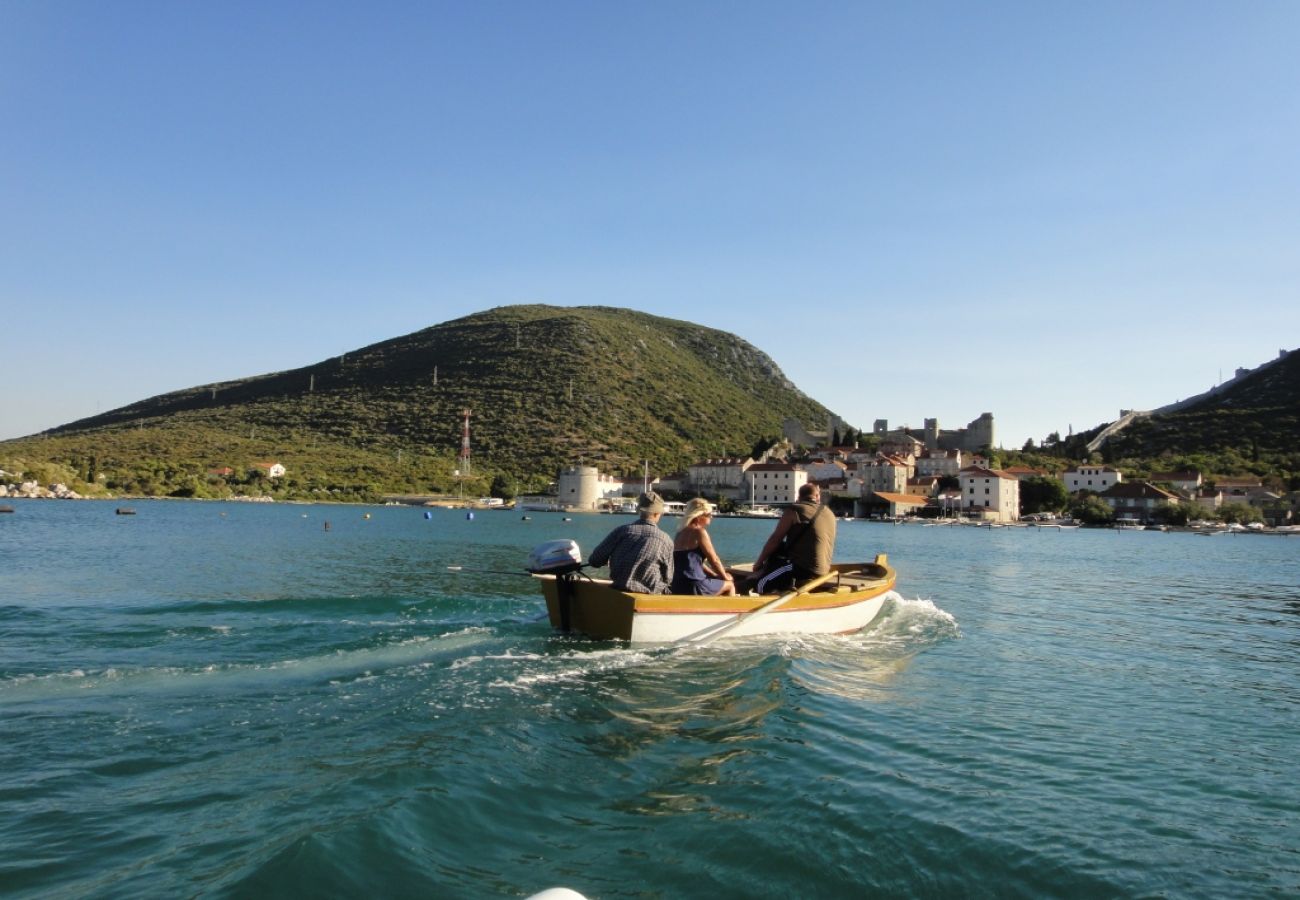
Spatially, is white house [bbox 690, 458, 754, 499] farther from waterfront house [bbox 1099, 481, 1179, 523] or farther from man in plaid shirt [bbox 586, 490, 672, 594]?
man in plaid shirt [bbox 586, 490, 672, 594]

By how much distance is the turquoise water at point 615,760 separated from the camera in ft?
17.5

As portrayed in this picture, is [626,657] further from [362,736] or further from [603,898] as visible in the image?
[603,898]

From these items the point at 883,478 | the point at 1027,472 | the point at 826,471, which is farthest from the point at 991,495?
the point at 826,471

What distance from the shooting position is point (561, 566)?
12438 millimetres

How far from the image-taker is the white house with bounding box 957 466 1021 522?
115m

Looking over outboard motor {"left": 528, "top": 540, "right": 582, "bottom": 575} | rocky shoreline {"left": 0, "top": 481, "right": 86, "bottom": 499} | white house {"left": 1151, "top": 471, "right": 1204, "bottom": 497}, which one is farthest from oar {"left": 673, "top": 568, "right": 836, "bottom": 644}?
white house {"left": 1151, "top": 471, "right": 1204, "bottom": 497}

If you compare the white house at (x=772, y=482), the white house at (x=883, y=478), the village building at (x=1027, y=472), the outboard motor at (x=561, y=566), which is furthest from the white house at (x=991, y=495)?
the outboard motor at (x=561, y=566)

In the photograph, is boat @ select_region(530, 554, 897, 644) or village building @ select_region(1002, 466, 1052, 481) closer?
boat @ select_region(530, 554, 897, 644)

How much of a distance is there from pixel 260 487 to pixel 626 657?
10052cm

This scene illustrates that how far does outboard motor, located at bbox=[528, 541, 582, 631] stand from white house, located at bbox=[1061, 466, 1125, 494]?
124666mm

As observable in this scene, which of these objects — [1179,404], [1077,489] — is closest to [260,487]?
[1077,489]

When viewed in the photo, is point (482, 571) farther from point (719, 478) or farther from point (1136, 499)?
point (719, 478)

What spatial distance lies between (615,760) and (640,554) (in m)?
4.87

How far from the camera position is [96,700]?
28.6 feet
